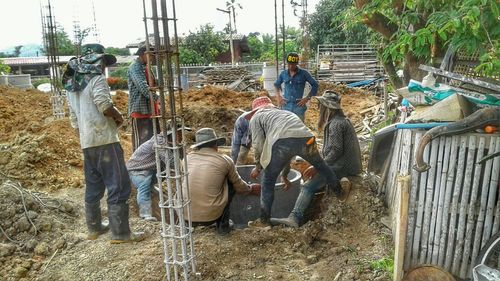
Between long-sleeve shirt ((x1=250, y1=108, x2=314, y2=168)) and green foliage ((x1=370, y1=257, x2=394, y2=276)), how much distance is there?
59.2 inches

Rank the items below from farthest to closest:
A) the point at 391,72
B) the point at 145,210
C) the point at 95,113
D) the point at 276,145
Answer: the point at 391,72
the point at 145,210
the point at 276,145
the point at 95,113

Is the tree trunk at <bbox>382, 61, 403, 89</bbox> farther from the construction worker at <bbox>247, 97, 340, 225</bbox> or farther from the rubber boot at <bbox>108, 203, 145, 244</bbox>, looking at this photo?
the rubber boot at <bbox>108, 203, 145, 244</bbox>

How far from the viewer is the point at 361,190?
5328 millimetres

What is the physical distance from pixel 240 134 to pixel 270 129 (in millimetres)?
1162

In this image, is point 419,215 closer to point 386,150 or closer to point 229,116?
point 386,150

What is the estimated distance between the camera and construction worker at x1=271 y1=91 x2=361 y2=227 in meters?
5.15

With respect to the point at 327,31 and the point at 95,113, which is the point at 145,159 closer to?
the point at 95,113

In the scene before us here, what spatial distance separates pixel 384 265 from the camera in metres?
3.86

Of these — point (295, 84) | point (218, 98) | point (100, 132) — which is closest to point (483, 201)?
point (100, 132)

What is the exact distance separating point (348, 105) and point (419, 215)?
13.4m

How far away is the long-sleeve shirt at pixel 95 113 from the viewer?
4367 millimetres

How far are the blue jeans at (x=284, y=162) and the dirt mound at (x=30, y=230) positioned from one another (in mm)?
2041

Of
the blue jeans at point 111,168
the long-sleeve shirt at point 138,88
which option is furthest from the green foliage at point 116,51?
the blue jeans at point 111,168

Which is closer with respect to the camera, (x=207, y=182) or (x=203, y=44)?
(x=207, y=182)
